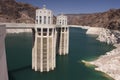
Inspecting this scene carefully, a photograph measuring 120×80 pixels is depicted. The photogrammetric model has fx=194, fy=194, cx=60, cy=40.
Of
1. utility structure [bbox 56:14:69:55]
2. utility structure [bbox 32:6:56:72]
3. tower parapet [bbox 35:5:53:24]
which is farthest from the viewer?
utility structure [bbox 56:14:69:55]

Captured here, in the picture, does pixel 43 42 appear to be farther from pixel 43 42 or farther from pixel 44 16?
pixel 44 16

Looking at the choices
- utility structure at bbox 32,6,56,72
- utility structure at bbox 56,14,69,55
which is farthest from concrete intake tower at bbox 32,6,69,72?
utility structure at bbox 56,14,69,55

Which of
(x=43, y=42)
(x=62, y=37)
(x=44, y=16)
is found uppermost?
(x=44, y=16)

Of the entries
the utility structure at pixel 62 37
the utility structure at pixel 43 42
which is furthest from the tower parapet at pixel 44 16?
the utility structure at pixel 62 37

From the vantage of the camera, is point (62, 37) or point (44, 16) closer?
point (44, 16)

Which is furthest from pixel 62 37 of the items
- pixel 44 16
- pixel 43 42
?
pixel 43 42

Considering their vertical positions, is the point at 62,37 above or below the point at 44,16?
below

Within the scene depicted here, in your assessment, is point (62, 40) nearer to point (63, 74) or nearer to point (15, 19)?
point (63, 74)

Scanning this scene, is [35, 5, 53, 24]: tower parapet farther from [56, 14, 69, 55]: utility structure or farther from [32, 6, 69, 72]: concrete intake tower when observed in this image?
[56, 14, 69, 55]: utility structure
